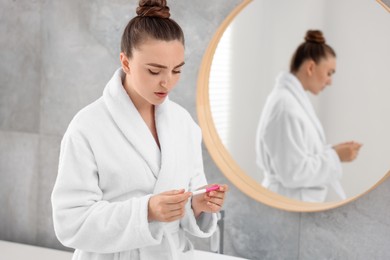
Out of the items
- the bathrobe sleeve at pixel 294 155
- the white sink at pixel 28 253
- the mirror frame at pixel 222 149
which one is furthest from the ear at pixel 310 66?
the white sink at pixel 28 253

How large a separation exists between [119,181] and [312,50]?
2.78ft

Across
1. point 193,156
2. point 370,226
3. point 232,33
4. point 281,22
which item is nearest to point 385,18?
point 281,22

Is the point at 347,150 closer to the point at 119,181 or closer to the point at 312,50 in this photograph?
the point at 312,50

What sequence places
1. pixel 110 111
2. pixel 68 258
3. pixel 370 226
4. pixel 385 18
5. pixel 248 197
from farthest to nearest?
pixel 68 258 < pixel 248 197 < pixel 370 226 < pixel 385 18 < pixel 110 111

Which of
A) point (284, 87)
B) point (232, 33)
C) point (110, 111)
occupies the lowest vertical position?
point (110, 111)

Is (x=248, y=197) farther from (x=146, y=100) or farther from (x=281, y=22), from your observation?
(x=146, y=100)

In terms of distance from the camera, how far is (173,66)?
1.22 metres

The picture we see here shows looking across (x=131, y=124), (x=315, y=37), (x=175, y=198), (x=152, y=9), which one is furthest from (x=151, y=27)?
(x=315, y=37)

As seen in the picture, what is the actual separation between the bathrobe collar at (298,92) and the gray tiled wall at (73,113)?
0.25m

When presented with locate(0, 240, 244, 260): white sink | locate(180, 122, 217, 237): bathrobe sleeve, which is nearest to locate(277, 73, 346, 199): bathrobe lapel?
locate(180, 122, 217, 237): bathrobe sleeve

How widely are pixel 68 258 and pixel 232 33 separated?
3.18ft

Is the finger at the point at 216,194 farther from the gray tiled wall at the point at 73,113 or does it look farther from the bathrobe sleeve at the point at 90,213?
the gray tiled wall at the point at 73,113

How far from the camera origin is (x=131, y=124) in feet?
4.24

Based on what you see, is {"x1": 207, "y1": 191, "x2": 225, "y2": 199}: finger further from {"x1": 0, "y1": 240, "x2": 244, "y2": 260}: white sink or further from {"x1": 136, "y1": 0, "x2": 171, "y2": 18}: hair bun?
{"x1": 0, "y1": 240, "x2": 244, "y2": 260}: white sink
